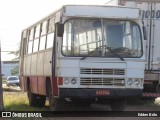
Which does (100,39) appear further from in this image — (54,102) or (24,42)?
(24,42)

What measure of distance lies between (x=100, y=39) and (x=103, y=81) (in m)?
1.19

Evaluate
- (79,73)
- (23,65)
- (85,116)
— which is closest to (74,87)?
(79,73)

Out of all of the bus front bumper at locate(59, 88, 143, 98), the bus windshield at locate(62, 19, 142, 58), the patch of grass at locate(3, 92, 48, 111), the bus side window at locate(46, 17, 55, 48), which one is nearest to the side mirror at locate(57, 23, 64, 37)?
the bus windshield at locate(62, 19, 142, 58)

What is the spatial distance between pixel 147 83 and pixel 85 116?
13.6 ft

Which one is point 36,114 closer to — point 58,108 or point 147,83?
point 58,108

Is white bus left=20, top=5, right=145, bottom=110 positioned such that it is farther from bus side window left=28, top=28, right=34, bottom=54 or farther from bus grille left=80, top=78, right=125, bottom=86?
bus side window left=28, top=28, right=34, bottom=54

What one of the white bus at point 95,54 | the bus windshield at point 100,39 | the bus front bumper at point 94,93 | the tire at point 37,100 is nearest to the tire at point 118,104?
the white bus at point 95,54

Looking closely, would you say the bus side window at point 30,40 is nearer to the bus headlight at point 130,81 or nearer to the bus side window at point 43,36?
the bus side window at point 43,36

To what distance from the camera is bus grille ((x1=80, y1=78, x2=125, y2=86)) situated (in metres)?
14.0

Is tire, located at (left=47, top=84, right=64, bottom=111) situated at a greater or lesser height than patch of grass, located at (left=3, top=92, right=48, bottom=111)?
greater

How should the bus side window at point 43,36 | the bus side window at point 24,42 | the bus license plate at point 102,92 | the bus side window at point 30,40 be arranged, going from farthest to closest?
the bus side window at point 24,42 < the bus side window at point 30,40 < the bus side window at point 43,36 < the bus license plate at point 102,92

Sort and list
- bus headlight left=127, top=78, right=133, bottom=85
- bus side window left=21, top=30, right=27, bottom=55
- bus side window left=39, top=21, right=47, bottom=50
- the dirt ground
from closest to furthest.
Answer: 1. bus headlight left=127, top=78, right=133, bottom=85
2. the dirt ground
3. bus side window left=39, top=21, right=47, bottom=50
4. bus side window left=21, top=30, right=27, bottom=55

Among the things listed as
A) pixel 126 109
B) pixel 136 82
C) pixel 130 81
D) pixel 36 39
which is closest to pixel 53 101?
pixel 130 81

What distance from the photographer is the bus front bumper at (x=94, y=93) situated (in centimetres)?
1395
